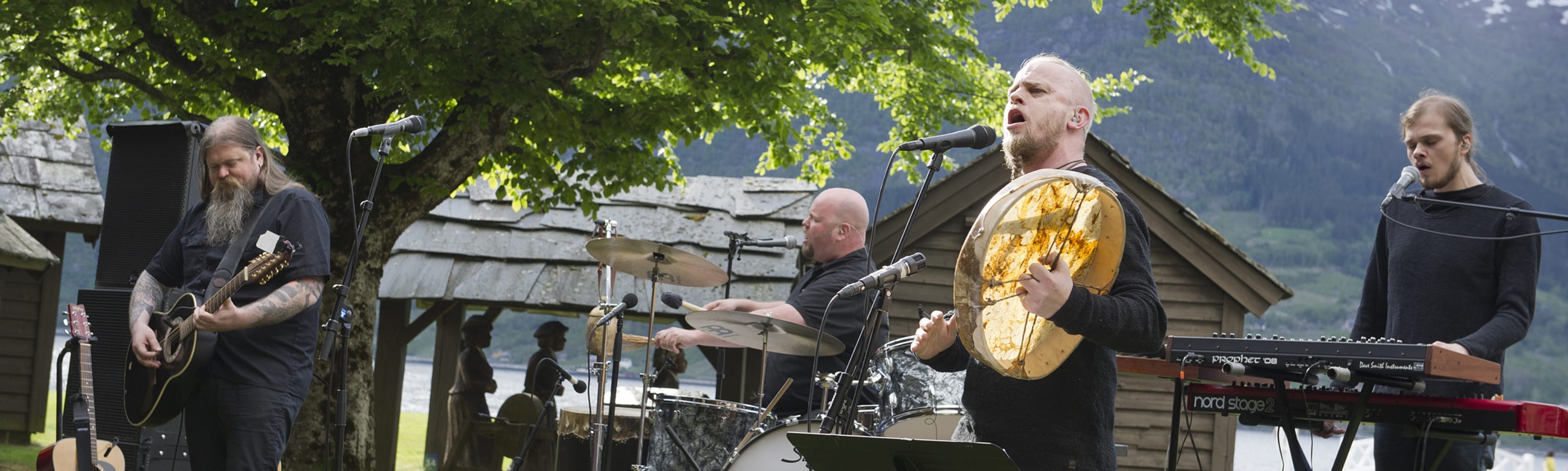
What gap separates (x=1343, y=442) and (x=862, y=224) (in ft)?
10.3

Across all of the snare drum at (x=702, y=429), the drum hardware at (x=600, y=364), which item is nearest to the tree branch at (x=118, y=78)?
the drum hardware at (x=600, y=364)

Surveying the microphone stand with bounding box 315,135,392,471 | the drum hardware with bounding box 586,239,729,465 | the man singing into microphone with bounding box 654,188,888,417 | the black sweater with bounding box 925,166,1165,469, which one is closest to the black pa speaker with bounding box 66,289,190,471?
the microphone stand with bounding box 315,135,392,471

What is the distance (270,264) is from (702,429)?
240 centimetres

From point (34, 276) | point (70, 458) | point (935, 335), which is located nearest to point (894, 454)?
point (935, 335)

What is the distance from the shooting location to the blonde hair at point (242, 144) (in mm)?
4723

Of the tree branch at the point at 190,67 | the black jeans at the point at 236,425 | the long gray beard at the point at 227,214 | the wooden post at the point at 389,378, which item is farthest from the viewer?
the wooden post at the point at 389,378

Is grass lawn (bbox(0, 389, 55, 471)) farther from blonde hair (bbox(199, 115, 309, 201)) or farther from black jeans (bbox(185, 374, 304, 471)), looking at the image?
black jeans (bbox(185, 374, 304, 471))

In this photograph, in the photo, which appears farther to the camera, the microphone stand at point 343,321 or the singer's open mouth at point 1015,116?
the microphone stand at point 343,321

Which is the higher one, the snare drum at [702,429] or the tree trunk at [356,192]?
the tree trunk at [356,192]

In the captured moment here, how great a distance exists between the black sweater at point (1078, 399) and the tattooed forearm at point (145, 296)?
3.60 meters

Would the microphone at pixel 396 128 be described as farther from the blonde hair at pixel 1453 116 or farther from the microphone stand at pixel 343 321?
the blonde hair at pixel 1453 116

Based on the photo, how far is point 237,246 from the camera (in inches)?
180

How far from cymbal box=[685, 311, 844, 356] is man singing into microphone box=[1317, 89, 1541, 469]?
214 centimetres

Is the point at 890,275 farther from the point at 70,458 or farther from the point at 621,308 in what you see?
the point at 70,458
